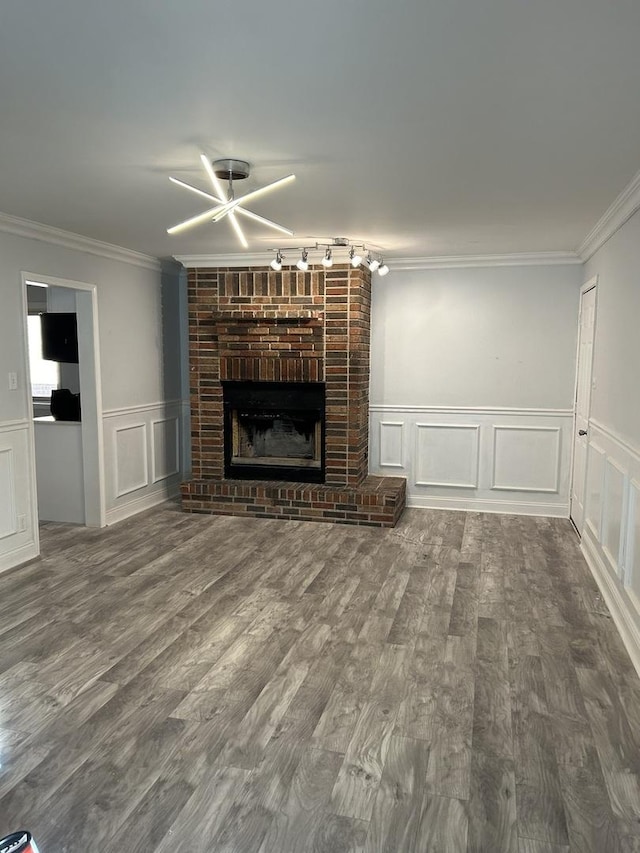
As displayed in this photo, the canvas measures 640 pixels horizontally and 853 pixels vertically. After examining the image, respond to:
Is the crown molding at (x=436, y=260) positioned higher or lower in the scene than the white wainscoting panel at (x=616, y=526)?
higher

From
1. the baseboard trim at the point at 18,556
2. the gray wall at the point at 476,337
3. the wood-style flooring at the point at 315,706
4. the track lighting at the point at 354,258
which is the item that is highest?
the track lighting at the point at 354,258

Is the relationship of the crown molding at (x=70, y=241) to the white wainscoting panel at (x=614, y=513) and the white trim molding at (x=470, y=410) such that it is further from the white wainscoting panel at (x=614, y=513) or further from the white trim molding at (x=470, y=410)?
the white wainscoting panel at (x=614, y=513)

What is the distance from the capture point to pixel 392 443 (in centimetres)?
584

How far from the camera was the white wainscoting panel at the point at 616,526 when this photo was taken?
10.00 ft

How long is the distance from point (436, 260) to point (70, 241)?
3.07 m

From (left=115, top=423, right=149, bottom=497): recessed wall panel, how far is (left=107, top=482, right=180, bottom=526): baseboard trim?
0.38 ft

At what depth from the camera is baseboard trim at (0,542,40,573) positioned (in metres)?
4.10

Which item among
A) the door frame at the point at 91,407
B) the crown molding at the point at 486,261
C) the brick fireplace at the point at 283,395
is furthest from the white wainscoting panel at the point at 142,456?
the crown molding at the point at 486,261

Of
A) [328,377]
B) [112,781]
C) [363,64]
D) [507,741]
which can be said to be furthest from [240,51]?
[328,377]

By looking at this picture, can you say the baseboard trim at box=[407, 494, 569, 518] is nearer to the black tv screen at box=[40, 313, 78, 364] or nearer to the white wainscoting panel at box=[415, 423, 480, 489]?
the white wainscoting panel at box=[415, 423, 480, 489]

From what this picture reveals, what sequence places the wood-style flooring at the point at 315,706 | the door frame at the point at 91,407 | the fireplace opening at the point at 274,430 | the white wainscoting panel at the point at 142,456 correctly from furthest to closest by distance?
the fireplace opening at the point at 274,430, the white wainscoting panel at the point at 142,456, the door frame at the point at 91,407, the wood-style flooring at the point at 315,706

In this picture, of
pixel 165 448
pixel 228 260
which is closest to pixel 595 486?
pixel 228 260

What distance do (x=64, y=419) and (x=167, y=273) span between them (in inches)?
70.4

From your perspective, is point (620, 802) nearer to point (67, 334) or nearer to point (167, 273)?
point (67, 334)
